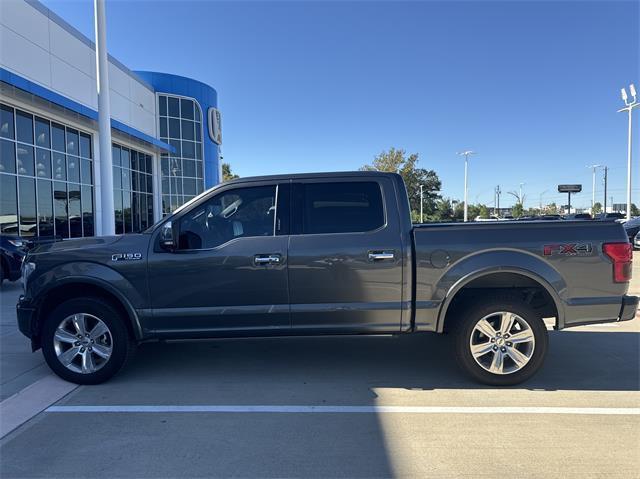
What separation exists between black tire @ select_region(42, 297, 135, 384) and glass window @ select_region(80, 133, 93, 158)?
16281 millimetres

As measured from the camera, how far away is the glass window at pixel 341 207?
172 inches

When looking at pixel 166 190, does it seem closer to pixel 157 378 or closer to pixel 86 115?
pixel 86 115

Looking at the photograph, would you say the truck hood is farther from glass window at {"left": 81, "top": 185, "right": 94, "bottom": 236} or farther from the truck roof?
glass window at {"left": 81, "top": 185, "right": 94, "bottom": 236}

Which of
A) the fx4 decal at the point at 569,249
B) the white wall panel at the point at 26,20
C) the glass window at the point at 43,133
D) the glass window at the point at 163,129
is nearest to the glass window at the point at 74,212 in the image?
the glass window at the point at 43,133

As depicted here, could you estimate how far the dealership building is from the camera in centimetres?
1398

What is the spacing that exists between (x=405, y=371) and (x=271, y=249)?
1957mm

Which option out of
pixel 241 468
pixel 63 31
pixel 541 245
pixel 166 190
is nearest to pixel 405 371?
pixel 541 245

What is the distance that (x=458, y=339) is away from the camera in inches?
169

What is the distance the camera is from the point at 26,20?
14617 mm

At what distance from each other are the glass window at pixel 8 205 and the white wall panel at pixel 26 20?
4733 millimetres

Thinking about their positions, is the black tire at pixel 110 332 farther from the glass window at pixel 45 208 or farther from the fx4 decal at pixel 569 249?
the glass window at pixel 45 208

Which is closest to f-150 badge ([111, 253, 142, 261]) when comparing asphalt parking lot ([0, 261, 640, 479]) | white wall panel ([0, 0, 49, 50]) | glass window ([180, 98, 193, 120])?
asphalt parking lot ([0, 261, 640, 479])

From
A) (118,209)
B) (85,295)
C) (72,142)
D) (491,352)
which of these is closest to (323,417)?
(491,352)

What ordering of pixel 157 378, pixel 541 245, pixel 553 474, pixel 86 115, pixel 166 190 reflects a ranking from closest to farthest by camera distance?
pixel 553 474
pixel 541 245
pixel 157 378
pixel 86 115
pixel 166 190
